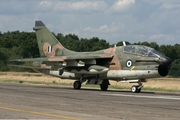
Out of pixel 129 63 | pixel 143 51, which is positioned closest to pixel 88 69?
pixel 129 63

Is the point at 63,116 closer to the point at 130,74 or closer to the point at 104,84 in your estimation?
the point at 130,74

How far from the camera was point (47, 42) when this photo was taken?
34875 mm

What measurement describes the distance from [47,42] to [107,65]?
6730 mm

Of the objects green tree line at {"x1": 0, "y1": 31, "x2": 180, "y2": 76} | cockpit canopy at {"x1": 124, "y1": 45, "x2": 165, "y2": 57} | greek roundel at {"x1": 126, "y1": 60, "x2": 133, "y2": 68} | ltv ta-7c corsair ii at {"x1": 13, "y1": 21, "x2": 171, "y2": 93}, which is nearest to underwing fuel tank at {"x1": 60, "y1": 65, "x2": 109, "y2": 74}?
ltv ta-7c corsair ii at {"x1": 13, "y1": 21, "x2": 171, "y2": 93}

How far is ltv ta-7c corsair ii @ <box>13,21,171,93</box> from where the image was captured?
27547mm

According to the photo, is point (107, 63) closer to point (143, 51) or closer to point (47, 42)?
point (143, 51)

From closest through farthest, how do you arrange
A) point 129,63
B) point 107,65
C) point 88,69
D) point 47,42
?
point 129,63, point 107,65, point 88,69, point 47,42

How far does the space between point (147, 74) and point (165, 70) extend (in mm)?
1075

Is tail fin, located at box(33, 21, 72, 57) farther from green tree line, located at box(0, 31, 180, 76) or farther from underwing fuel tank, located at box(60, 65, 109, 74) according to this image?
green tree line, located at box(0, 31, 180, 76)

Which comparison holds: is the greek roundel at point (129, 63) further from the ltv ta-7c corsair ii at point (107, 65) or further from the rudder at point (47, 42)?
the rudder at point (47, 42)

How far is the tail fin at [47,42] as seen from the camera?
113 feet

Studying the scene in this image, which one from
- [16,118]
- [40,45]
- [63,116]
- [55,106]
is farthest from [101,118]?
[40,45]

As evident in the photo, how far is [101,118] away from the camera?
44.3ft

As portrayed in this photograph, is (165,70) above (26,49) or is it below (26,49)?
below
